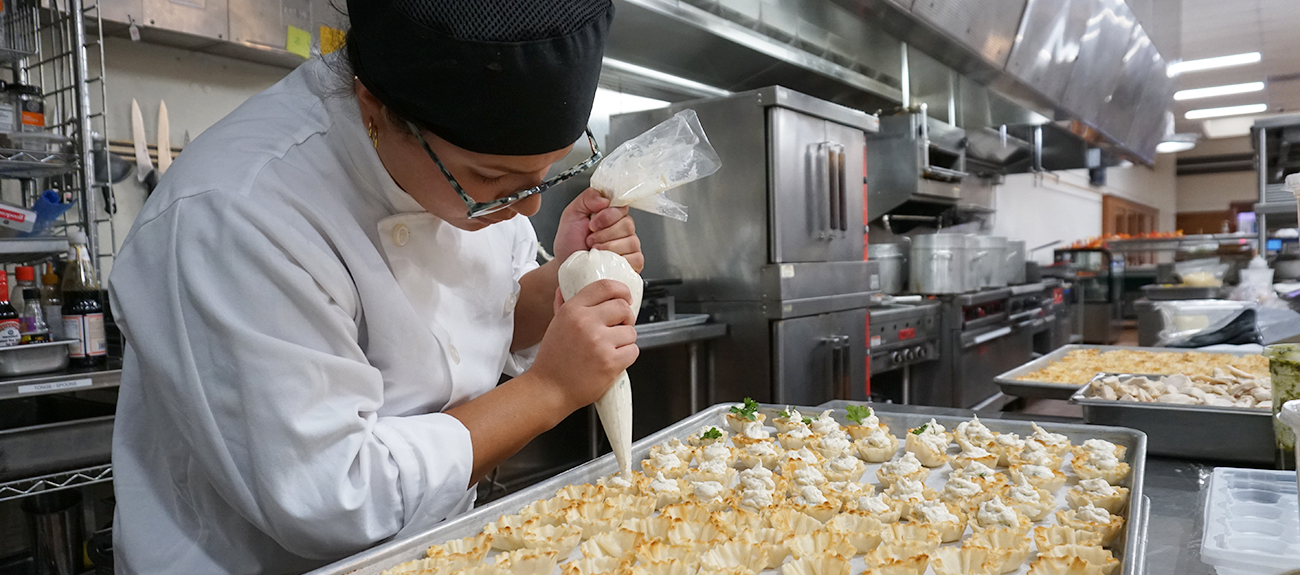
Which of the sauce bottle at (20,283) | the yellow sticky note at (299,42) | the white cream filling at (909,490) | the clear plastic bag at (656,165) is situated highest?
the yellow sticky note at (299,42)

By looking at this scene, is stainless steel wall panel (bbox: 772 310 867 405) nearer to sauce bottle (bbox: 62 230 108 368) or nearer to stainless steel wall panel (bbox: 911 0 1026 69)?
stainless steel wall panel (bbox: 911 0 1026 69)

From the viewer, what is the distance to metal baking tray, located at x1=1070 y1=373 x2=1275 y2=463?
1453mm

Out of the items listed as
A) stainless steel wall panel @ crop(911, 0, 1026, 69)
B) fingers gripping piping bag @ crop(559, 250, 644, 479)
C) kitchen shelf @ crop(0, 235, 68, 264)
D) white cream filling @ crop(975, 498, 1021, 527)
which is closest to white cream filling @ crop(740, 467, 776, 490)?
fingers gripping piping bag @ crop(559, 250, 644, 479)

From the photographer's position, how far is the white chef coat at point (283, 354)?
0.86 metres

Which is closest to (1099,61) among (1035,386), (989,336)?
(989,336)

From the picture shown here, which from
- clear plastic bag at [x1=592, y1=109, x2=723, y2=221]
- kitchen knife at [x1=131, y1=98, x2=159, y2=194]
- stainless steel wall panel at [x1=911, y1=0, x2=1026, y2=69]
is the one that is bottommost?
clear plastic bag at [x1=592, y1=109, x2=723, y2=221]

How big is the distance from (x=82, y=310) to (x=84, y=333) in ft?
0.25

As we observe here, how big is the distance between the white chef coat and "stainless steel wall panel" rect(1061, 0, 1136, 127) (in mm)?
6314

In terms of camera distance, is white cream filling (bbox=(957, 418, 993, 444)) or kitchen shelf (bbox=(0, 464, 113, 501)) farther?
kitchen shelf (bbox=(0, 464, 113, 501))

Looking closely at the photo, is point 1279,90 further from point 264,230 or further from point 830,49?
point 264,230

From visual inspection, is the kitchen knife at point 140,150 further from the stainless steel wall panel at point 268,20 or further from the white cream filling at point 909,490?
the white cream filling at point 909,490

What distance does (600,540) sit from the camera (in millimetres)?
1097

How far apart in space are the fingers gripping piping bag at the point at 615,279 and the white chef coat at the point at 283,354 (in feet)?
0.66


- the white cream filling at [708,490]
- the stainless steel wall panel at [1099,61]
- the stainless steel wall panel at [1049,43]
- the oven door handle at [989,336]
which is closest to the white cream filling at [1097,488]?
the white cream filling at [708,490]
